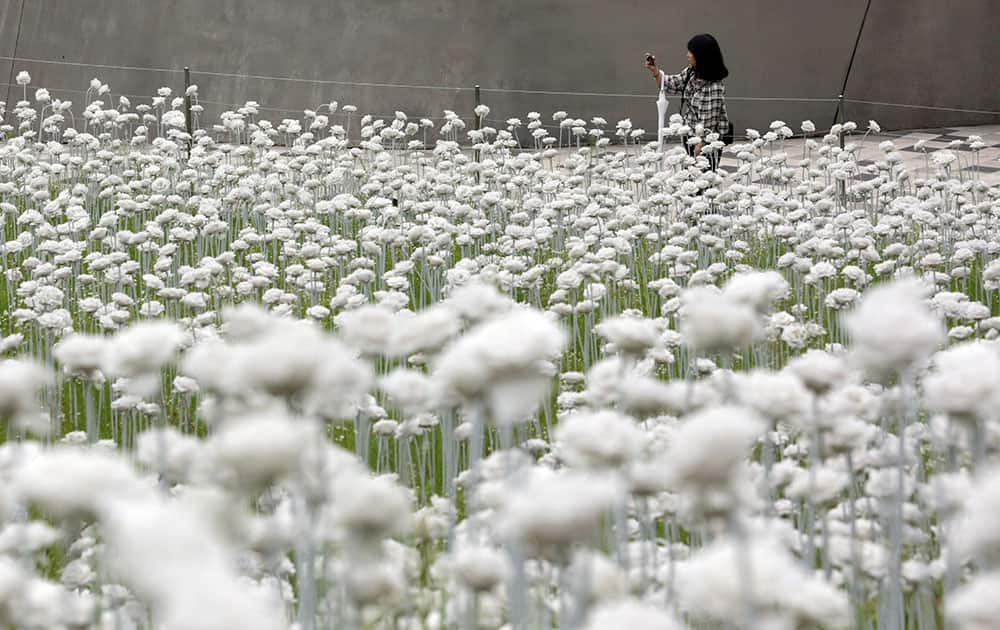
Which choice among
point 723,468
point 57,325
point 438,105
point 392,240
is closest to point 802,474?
point 723,468

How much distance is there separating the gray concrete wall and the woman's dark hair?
407 cm

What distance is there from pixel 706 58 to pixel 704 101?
0.96 feet

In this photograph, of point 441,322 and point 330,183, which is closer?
point 441,322

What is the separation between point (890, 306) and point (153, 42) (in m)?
13.2

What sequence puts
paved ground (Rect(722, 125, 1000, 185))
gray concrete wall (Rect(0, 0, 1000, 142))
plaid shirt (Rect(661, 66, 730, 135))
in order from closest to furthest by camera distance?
plaid shirt (Rect(661, 66, 730, 135))
paved ground (Rect(722, 125, 1000, 185))
gray concrete wall (Rect(0, 0, 1000, 142))

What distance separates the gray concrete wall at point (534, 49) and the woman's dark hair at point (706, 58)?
407 centimetres

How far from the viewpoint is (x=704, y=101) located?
9078mm

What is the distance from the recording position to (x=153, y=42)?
13.6 metres

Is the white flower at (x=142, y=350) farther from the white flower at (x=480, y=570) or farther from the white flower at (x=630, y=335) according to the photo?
the white flower at (x=630, y=335)

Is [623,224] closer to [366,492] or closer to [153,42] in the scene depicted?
[366,492]

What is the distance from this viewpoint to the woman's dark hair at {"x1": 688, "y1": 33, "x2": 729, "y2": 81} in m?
8.98

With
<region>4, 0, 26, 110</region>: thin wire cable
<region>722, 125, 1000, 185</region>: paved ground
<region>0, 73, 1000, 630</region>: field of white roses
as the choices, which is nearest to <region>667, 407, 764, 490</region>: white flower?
<region>0, 73, 1000, 630</region>: field of white roses

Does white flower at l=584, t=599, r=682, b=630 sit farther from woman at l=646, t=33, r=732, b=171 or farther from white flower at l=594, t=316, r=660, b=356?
woman at l=646, t=33, r=732, b=171

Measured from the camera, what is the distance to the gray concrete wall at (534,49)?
1309cm
